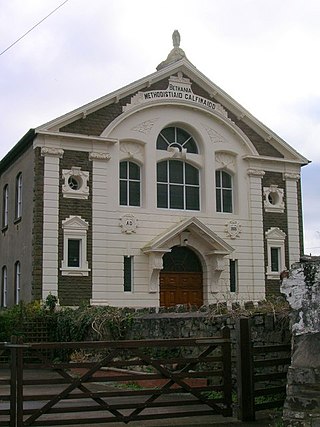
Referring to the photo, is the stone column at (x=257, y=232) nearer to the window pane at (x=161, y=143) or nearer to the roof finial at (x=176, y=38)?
the window pane at (x=161, y=143)

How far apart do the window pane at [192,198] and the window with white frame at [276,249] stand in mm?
3259

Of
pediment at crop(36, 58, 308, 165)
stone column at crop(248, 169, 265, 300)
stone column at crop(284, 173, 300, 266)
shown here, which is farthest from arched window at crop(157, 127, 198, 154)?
stone column at crop(284, 173, 300, 266)

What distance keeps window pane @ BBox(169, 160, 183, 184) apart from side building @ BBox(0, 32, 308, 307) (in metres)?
0.04

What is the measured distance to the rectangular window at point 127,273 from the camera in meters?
25.8

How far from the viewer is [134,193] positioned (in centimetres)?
2673

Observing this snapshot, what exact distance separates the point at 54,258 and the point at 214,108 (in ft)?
29.8

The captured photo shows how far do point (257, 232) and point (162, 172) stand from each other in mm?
4574

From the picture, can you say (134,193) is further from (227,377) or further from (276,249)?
(227,377)

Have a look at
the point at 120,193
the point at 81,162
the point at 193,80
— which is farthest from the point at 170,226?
the point at 193,80

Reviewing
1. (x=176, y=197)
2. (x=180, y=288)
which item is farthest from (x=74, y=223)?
(x=180, y=288)

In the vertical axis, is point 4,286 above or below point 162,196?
below

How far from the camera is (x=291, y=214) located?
2934 cm

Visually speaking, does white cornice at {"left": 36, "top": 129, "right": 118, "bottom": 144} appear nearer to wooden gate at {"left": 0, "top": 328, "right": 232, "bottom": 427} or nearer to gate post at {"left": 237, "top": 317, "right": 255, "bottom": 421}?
wooden gate at {"left": 0, "top": 328, "right": 232, "bottom": 427}

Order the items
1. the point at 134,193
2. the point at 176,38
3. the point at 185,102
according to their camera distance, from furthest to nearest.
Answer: the point at 176,38 < the point at 185,102 < the point at 134,193
